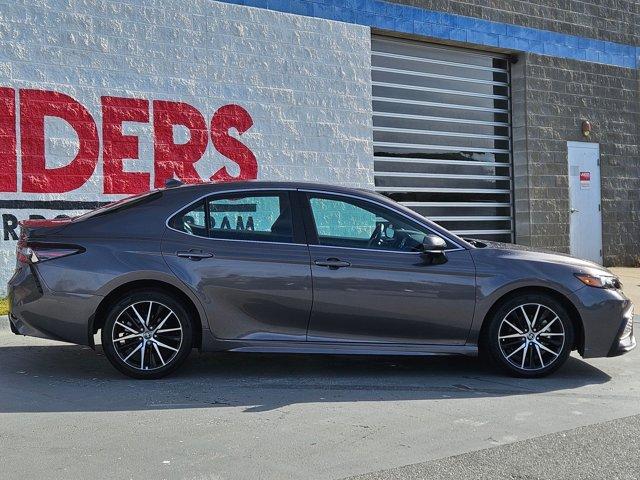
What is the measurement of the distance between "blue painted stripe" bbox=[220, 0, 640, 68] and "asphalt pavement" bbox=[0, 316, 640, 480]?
7807 millimetres

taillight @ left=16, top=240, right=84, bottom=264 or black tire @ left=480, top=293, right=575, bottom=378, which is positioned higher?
taillight @ left=16, top=240, right=84, bottom=264

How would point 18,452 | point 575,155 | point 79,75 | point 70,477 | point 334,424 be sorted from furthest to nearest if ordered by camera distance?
point 575,155 → point 79,75 → point 334,424 → point 18,452 → point 70,477

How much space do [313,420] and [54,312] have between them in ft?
7.51

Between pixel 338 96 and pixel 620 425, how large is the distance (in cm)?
923

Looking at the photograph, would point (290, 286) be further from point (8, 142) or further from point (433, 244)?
point (8, 142)

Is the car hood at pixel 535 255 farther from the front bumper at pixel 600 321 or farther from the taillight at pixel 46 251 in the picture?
the taillight at pixel 46 251

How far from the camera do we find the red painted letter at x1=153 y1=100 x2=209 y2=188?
1214cm

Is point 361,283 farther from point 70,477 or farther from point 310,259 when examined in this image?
point 70,477

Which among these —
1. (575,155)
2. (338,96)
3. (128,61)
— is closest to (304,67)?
(338,96)

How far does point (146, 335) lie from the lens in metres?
6.40

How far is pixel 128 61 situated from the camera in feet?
39.1

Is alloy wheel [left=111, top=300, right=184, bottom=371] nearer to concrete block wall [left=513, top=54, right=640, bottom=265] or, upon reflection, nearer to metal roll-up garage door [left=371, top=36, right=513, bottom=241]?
metal roll-up garage door [left=371, top=36, right=513, bottom=241]

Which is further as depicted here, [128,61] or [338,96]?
[338,96]

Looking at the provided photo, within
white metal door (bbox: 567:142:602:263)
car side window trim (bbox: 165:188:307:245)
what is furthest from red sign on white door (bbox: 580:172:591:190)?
car side window trim (bbox: 165:188:307:245)
